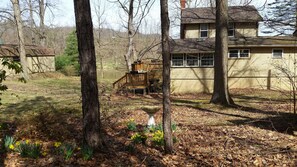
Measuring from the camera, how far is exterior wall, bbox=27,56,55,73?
102ft

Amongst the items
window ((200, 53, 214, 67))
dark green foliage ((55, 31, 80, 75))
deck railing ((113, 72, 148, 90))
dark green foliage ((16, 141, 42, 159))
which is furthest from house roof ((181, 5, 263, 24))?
dark green foliage ((55, 31, 80, 75))

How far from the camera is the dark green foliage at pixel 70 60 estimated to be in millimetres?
35178

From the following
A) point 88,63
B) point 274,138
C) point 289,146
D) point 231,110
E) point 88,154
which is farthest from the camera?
point 231,110

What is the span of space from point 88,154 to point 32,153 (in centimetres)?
113

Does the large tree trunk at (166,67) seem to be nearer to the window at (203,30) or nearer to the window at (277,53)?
the window at (277,53)

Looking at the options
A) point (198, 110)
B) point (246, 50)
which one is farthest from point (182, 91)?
point (198, 110)

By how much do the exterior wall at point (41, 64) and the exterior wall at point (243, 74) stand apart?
20.3 m

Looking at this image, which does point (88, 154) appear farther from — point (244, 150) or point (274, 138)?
point (274, 138)

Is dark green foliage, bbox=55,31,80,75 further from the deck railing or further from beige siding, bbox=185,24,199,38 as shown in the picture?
beige siding, bbox=185,24,199,38

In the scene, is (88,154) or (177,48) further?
(177,48)

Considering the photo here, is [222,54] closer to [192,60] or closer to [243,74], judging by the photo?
[192,60]

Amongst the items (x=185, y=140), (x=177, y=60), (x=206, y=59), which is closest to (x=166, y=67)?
(x=185, y=140)

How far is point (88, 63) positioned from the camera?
533 centimetres

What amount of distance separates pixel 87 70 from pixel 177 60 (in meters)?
14.3
